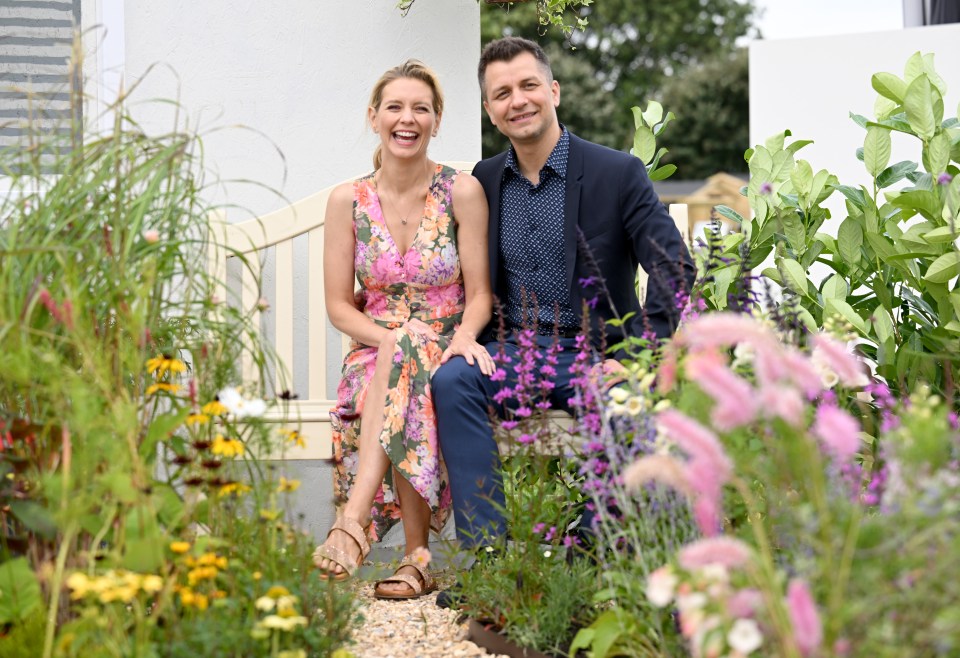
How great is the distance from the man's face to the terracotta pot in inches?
58.4

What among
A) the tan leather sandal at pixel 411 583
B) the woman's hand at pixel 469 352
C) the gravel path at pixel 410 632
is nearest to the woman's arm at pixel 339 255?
the woman's hand at pixel 469 352

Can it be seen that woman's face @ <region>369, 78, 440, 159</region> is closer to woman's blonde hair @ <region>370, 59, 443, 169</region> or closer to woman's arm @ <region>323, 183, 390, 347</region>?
woman's blonde hair @ <region>370, 59, 443, 169</region>

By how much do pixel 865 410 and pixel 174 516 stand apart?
2.10 m

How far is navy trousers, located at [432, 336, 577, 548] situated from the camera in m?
2.90

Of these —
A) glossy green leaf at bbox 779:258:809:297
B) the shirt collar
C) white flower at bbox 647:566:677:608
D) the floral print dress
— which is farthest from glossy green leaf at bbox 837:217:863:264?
white flower at bbox 647:566:677:608

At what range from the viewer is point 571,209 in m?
3.33

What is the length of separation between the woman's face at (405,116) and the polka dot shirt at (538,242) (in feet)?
0.93

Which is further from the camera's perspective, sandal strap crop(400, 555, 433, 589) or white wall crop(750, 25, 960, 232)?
white wall crop(750, 25, 960, 232)

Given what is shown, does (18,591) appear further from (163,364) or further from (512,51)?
(512,51)

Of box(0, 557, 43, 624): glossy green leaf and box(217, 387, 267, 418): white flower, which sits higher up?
box(217, 387, 267, 418): white flower

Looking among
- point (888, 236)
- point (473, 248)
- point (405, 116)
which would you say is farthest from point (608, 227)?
point (888, 236)

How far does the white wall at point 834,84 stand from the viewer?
5.70m

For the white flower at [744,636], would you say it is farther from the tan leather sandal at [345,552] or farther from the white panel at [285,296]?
the white panel at [285,296]

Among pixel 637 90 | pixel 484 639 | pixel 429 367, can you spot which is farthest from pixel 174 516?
pixel 637 90
